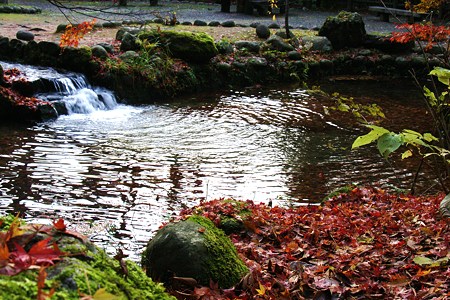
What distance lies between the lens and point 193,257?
4105 millimetres

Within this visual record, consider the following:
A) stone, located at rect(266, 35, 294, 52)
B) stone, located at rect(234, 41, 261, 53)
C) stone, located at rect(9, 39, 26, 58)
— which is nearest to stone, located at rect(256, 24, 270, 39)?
stone, located at rect(266, 35, 294, 52)

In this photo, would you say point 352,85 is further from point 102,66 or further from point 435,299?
point 435,299

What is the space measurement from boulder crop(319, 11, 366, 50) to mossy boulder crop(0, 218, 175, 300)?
18.2 metres

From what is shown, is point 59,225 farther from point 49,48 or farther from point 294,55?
point 294,55

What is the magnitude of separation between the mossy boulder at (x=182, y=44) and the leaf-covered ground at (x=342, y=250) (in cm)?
953

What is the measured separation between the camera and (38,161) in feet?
28.3

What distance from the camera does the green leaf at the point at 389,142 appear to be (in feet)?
12.1

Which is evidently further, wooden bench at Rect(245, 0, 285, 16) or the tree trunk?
the tree trunk

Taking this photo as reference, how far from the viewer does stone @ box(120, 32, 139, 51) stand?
15.2 m

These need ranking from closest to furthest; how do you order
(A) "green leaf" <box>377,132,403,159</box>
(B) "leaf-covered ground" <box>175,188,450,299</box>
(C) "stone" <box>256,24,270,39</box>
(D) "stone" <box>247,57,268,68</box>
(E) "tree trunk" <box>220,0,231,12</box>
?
(A) "green leaf" <box>377,132,403,159</box>
(B) "leaf-covered ground" <box>175,188,450,299</box>
(D) "stone" <box>247,57,268,68</box>
(C) "stone" <box>256,24,270,39</box>
(E) "tree trunk" <box>220,0,231,12</box>

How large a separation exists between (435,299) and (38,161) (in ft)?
21.5

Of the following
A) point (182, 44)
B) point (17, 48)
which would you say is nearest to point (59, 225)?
point (17, 48)

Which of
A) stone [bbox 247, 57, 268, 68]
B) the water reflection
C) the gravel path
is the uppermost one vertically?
the gravel path

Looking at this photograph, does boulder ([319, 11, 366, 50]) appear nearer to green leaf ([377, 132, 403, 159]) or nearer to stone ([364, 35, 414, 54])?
stone ([364, 35, 414, 54])
